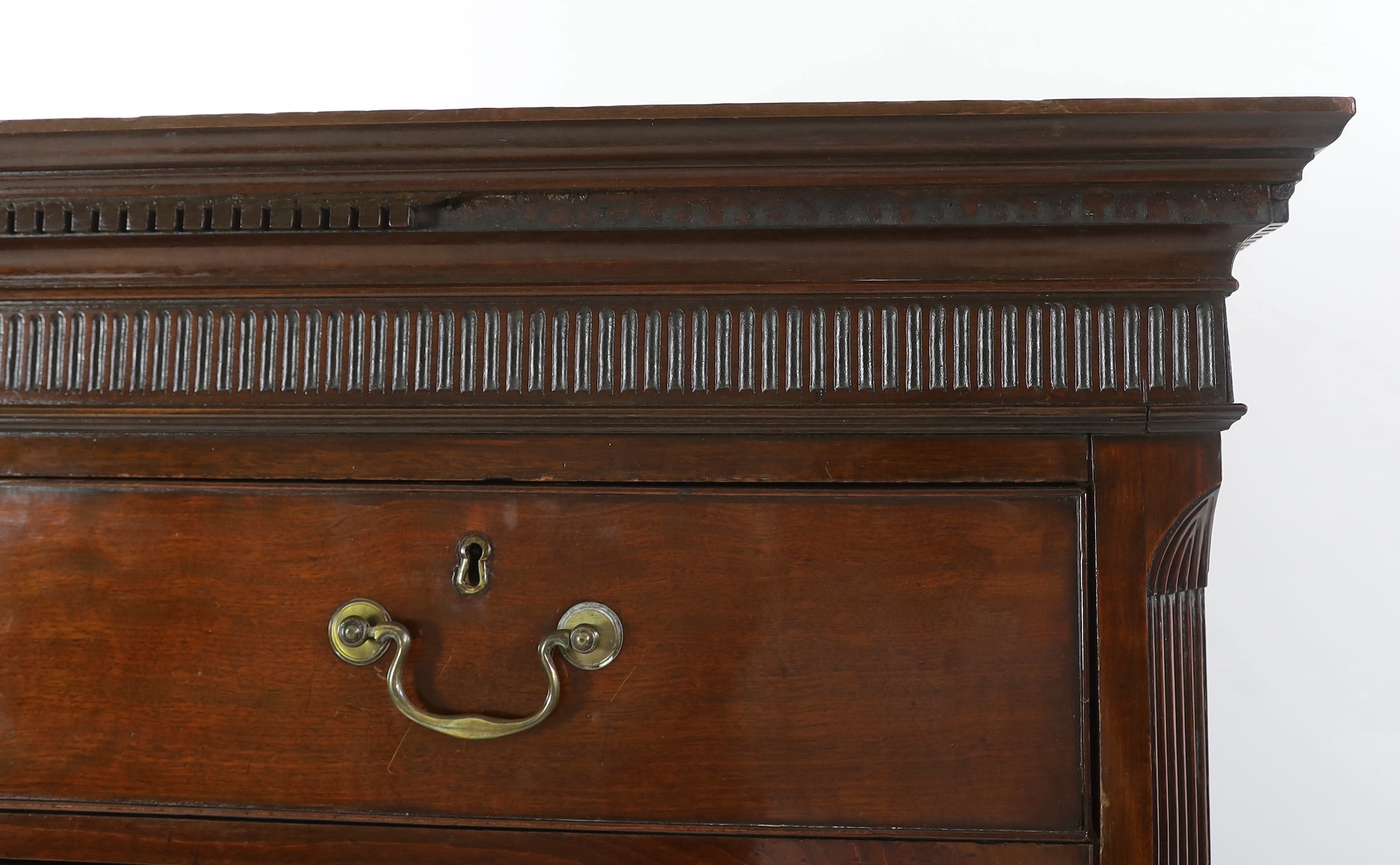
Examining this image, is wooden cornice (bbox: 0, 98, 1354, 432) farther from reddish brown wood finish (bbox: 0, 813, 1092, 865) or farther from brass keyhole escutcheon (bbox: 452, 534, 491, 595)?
reddish brown wood finish (bbox: 0, 813, 1092, 865)

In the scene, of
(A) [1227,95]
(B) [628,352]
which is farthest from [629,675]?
(A) [1227,95]

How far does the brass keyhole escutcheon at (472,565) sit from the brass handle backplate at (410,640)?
33mm

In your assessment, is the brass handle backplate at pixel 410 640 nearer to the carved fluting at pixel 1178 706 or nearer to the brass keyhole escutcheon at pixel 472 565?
the brass keyhole escutcheon at pixel 472 565

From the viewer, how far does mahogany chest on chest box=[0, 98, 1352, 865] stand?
44 cm

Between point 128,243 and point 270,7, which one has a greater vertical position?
point 270,7

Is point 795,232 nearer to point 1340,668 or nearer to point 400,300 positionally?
point 400,300

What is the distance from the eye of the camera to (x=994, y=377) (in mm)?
454

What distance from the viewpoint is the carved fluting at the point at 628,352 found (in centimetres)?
45

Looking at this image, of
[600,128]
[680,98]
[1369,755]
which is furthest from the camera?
[680,98]

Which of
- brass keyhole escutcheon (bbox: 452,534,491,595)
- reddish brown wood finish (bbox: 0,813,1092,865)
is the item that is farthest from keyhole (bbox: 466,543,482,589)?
reddish brown wood finish (bbox: 0,813,1092,865)

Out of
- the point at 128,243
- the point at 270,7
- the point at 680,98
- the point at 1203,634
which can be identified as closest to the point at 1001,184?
the point at 1203,634

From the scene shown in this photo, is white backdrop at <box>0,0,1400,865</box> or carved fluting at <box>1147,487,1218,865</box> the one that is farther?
white backdrop at <box>0,0,1400,865</box>

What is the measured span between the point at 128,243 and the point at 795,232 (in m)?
0.31

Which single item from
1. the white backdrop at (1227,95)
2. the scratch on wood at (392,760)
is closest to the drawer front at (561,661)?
the scratch on wood at (392,760)
